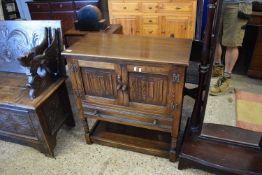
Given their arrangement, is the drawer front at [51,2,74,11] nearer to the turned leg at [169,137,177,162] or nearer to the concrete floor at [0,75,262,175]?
the concrete floor at [0,75,262,175]

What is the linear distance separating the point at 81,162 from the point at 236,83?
182 centimetres

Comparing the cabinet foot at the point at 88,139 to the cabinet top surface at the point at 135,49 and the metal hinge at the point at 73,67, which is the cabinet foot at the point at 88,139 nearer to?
the metal hinge at the point at 73,67

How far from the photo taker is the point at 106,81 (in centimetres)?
135

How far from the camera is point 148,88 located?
1.29 meters

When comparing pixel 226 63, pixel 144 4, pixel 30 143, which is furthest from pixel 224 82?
pixel 30 143

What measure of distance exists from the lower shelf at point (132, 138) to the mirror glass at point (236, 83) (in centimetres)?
32

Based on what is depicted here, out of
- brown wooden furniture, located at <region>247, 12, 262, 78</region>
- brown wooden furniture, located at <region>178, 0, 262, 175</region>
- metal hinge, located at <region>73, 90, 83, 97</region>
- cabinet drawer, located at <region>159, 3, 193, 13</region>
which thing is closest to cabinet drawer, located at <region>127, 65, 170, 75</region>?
brown wooden furniture, located at <region>178, 0, 262, 175</region>

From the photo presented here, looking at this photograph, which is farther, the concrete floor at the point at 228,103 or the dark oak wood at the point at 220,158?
the concrete floor at the point at 228,103

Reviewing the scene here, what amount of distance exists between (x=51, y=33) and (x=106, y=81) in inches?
24.5

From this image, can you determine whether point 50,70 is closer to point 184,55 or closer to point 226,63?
point 184,55

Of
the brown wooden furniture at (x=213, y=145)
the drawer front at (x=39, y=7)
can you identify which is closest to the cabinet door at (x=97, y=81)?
the brown wooden furniture at (x=213, y=145)

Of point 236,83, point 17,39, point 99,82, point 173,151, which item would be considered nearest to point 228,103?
point 236,83

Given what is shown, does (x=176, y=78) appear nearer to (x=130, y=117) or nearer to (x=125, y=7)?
(x=130, y=117)

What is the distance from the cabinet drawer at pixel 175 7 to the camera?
2.77m
